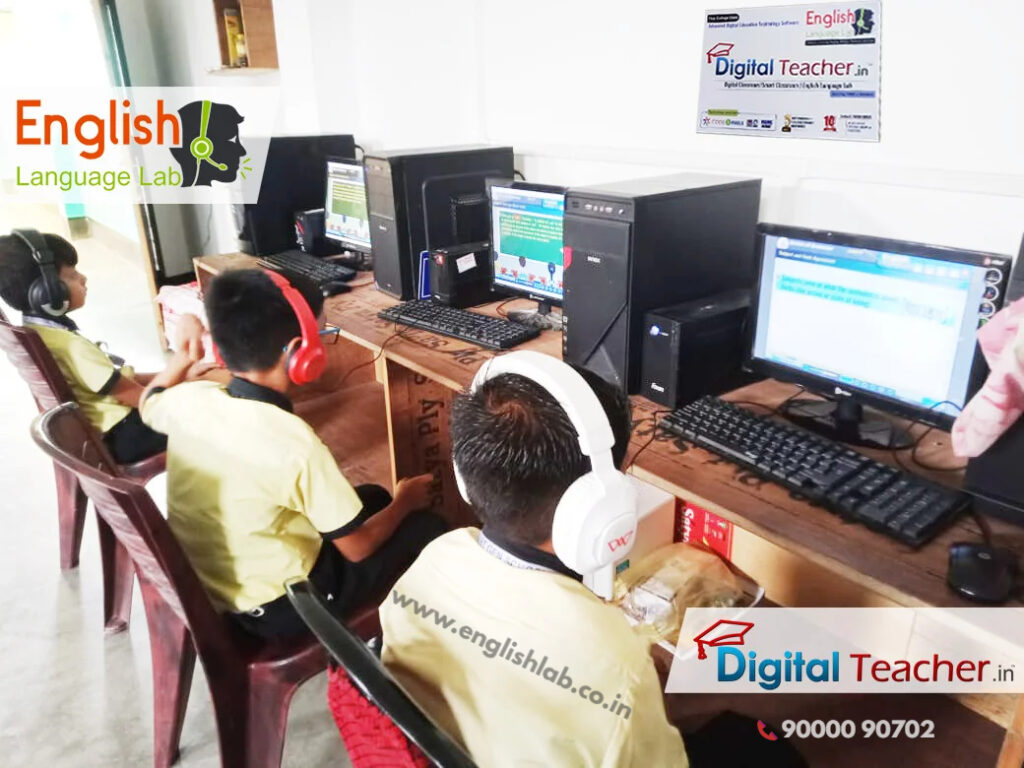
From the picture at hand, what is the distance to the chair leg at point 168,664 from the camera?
56.8 inches

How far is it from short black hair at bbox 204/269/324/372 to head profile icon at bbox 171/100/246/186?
2.03 metres

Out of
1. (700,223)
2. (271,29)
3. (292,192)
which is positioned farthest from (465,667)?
(271,29)

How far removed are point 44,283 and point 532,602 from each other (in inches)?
73.3

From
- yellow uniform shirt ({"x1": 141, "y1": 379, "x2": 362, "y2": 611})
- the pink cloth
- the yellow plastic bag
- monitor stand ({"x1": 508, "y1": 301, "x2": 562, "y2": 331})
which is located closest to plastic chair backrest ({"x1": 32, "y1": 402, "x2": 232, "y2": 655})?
yellow uniform shirt ({"x1": 141, "y1": 379, "x2": 362, "y2": 611})

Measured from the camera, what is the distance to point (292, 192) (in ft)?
9.84

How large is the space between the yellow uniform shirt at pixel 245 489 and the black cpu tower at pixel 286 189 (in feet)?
5.69

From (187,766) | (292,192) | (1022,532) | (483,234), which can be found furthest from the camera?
(292,192)

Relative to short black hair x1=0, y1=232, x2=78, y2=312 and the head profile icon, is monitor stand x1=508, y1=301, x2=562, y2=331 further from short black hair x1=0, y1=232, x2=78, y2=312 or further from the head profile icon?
the head profile icon

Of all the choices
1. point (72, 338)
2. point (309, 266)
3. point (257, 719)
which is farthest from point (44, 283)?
point (257, 719)

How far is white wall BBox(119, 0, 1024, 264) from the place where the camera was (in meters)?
1.37

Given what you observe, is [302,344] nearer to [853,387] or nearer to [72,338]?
[72,338]

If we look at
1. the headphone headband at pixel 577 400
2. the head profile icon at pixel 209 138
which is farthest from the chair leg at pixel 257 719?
the head profile icon at pixel 209 138

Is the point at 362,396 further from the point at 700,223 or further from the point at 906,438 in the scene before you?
the point at 906,438

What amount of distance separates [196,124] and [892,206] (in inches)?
125
